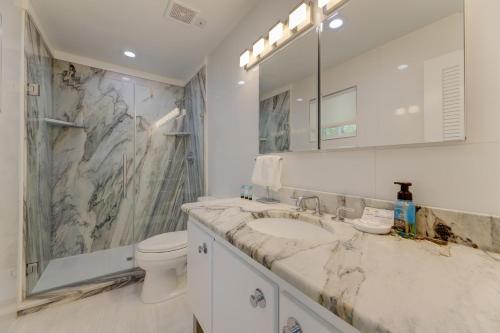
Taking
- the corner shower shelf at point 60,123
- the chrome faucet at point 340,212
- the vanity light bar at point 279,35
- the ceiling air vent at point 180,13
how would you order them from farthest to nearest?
the corner shower shelf at point 60,123, the ceiling air vent at point 180,13, the vanity light bar at point 279,35, the chrome faucet at point 340,212

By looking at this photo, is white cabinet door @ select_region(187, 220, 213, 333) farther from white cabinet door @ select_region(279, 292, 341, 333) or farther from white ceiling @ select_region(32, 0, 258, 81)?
white ceiling @ select_region(32, 0, 258, 81)

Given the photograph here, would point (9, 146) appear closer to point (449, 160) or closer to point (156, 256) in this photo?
point (156, 256)

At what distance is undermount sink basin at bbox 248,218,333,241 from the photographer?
925 millimetres

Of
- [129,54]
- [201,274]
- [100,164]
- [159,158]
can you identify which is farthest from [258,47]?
[100,164]

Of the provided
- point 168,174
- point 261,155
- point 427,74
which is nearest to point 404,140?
point 427,74

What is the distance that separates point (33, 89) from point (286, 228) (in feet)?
7.09

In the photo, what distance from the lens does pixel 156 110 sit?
106 inches

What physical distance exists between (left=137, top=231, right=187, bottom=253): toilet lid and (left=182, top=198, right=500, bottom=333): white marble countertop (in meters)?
1.15

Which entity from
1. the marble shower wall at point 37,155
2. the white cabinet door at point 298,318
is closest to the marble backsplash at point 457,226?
the white cabinet door at point 298,318

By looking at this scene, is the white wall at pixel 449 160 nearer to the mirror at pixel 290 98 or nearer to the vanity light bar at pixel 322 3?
the mirror at pixel 290 98

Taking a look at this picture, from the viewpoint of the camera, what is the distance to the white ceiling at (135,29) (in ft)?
4.91

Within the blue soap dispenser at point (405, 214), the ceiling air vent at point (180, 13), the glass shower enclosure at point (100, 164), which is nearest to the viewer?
the blue soap dispenser at point (405, 214)

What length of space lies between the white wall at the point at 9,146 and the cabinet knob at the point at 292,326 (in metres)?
1.65

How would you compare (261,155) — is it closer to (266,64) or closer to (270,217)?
(270,217)
